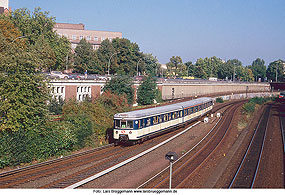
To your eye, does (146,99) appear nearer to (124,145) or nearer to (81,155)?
(124,145)

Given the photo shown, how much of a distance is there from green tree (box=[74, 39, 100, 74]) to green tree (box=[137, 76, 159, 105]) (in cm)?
1756

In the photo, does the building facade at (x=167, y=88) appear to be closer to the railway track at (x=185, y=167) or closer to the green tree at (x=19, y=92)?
the green tree at (x=19, y=92)

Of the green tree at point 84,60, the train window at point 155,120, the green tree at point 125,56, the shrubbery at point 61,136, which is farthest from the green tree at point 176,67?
the train window at point 155,120

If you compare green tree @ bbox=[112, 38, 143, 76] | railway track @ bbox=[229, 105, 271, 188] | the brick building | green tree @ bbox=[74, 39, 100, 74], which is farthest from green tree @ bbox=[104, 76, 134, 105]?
the brick building

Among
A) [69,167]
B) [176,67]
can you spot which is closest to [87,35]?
[176,67]

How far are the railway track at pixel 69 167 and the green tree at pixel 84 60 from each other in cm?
4819

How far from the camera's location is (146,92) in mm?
61281

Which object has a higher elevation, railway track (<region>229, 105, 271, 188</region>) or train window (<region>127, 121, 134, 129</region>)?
train window (<region>127, 121, 134, 129</region>)

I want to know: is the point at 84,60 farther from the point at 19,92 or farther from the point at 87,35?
the point at 19,92

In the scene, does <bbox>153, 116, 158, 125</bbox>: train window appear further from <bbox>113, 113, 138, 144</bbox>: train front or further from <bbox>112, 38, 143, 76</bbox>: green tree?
<bbox>112, 38, 143, 76</bbox>: green tree

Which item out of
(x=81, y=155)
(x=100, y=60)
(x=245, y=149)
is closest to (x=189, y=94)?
(x=100, y=60)

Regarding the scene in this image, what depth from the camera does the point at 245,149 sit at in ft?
91.9

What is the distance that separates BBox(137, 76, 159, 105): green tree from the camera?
2404 inches

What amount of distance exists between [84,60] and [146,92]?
2111 centimetres
